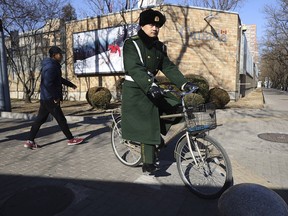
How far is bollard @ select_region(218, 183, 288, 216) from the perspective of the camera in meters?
1.86

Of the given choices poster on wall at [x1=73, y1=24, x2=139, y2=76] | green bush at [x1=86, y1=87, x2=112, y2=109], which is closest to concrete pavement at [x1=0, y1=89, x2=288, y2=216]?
green bush at [x1=86, y1=87, x2=112, y2=109]

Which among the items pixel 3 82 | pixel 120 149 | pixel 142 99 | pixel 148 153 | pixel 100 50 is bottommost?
pixel 120 149

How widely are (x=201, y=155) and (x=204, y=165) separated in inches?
5.7

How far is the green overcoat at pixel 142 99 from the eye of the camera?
329 centimetres

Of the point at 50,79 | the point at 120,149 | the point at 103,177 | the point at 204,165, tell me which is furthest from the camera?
the point at 50,79

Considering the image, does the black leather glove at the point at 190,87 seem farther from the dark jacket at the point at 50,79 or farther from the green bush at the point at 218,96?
the green bush at the point at 218,96

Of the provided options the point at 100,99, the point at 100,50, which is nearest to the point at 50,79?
the point at 100,99

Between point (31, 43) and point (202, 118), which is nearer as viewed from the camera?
point (202, 118)

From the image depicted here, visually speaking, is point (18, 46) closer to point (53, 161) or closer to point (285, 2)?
point (53, 161)

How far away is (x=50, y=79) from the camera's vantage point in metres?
5.18

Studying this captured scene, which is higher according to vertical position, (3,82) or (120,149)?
(3,82)

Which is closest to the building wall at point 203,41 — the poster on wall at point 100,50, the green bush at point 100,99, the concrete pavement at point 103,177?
the poster on wall at point 100,50

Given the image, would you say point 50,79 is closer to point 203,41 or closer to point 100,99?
point 100,99

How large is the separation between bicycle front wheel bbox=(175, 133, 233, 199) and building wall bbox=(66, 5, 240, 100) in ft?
39.5
